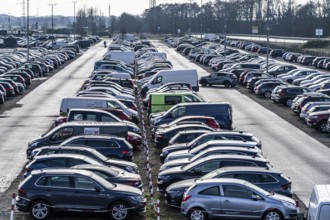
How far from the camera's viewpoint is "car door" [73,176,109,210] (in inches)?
691

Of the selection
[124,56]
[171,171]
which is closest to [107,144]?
[171,171]

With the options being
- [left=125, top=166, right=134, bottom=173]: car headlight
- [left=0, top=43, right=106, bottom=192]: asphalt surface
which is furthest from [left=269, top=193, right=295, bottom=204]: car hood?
[left=0, top=43, right=106, bottom=192]: asphalt surface

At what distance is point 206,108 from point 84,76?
34183 mm

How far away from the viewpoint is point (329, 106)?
34.9 m

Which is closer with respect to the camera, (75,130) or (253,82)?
(75,130)

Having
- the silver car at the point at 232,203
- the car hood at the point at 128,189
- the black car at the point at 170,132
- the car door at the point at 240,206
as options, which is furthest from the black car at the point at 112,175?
the black car at the point at 170,132

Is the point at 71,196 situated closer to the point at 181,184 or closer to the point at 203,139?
the point at 181,184

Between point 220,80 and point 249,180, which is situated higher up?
point 220,80

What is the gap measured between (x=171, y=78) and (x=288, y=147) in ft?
59.7

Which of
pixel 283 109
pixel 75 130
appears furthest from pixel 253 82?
pixel 75 130

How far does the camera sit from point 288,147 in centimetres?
2916

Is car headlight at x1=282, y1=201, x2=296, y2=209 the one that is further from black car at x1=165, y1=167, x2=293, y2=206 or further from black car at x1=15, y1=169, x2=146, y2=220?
black car at x1=15, y1=169, x2=146, y2=220

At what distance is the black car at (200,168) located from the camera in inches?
795

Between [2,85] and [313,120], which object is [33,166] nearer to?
[313,120]
